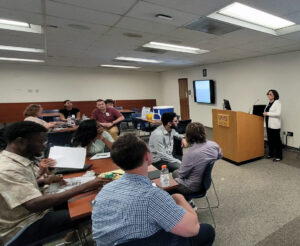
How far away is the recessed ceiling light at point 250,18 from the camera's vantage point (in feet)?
8.38

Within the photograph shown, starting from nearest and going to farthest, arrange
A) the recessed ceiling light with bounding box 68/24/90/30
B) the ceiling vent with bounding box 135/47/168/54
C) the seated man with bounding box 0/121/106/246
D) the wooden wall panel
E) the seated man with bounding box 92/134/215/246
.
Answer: the seated man with bounding box 92/134/215/246 < the seated man with bounding box 0/121/106/246 < the recessed ceiling light with bounding box 68/24/90/30 < the ceiling vent with bounding box 135/47/168/54 < the wooden wall panel

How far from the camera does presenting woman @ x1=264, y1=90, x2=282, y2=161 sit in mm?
3988

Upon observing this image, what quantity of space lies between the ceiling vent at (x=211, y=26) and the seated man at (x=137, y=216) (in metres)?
2.58

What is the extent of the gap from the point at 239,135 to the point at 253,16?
2.11m

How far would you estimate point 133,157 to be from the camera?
997mm

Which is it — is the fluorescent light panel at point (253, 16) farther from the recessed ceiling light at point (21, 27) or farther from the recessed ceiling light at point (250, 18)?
the recessed ceiling light at point (21, 27)

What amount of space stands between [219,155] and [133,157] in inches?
54.1

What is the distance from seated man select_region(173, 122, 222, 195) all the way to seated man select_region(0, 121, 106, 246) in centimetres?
94

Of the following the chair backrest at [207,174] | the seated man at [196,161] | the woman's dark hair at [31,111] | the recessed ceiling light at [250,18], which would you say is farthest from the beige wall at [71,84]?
the chair backrest at [207,174]

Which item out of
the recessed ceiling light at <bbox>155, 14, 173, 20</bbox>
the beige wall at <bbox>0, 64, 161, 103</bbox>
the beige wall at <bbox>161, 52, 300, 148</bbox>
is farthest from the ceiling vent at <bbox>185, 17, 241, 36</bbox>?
the beige wall at <bbox>0, 64, 161, 103</bbox>

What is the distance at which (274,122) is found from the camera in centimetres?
407

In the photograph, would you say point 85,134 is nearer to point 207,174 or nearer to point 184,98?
point 207,174

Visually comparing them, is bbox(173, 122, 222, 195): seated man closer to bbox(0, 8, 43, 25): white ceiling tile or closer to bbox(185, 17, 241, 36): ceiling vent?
bbox(185, 17, 241, 36): ceiling vent

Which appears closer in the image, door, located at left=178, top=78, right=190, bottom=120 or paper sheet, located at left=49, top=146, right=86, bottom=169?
paper sheet, located at left=49, top=146, right=86, bottom=169
